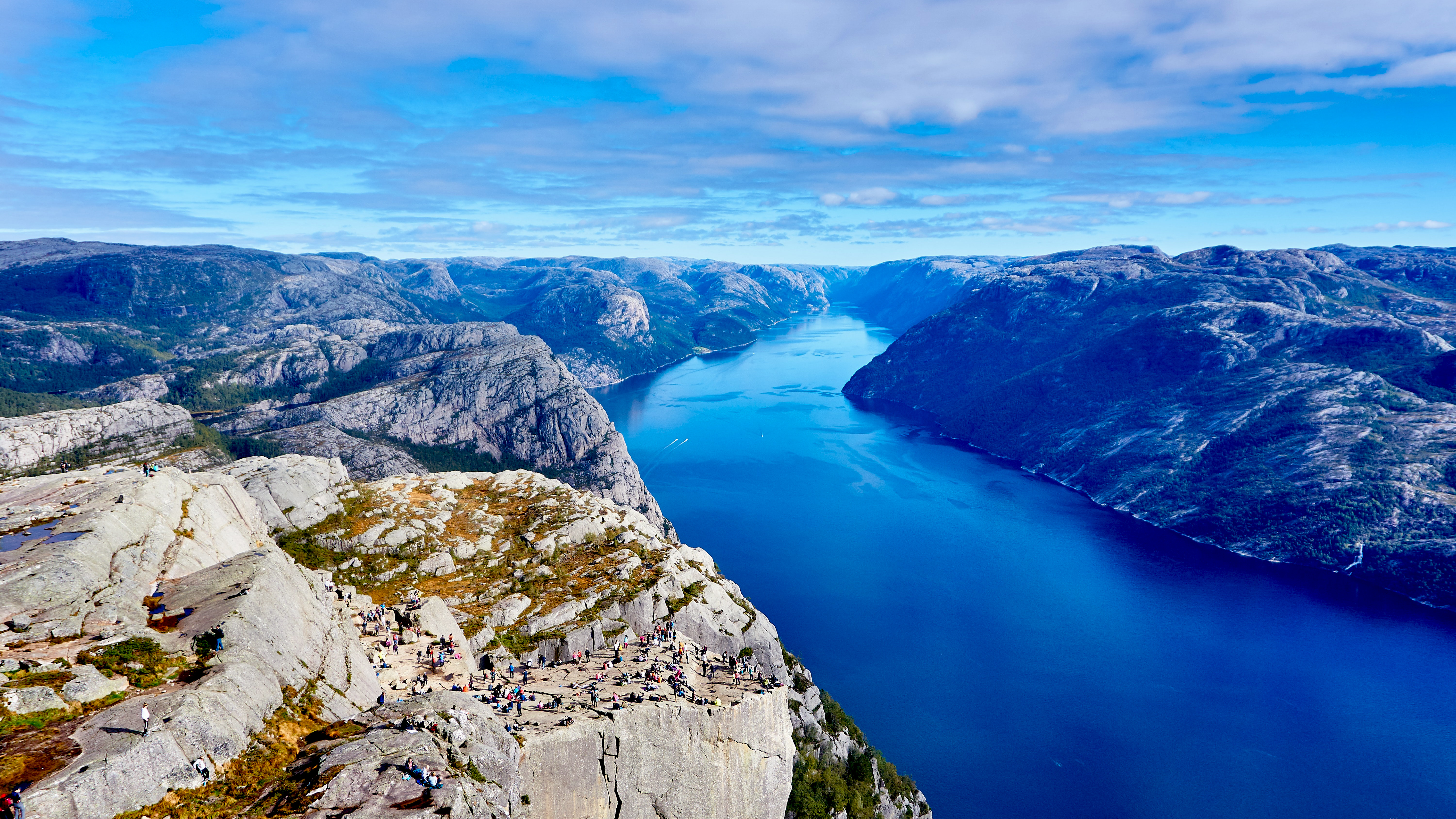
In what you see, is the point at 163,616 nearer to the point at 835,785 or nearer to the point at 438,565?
the point at 438,565

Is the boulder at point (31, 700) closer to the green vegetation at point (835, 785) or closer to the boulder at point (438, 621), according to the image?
the boulder at point (438, 621)

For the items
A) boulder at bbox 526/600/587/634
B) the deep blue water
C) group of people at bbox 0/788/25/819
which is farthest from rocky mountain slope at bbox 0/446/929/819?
the deep blue water

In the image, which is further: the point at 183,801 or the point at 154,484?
the point at 154,484

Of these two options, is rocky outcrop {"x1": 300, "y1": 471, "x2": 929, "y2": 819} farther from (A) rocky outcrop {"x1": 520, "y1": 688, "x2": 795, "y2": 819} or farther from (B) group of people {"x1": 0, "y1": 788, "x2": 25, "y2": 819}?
(B) group of people {"x1": 0, "y1": 788, "x2": 25, "y2": 819}

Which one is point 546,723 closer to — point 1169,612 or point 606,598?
point 606,598

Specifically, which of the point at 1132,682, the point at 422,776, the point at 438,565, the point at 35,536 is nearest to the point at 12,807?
the point at 422,776

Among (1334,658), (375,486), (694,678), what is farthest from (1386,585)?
(375,486)

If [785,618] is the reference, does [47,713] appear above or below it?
above
